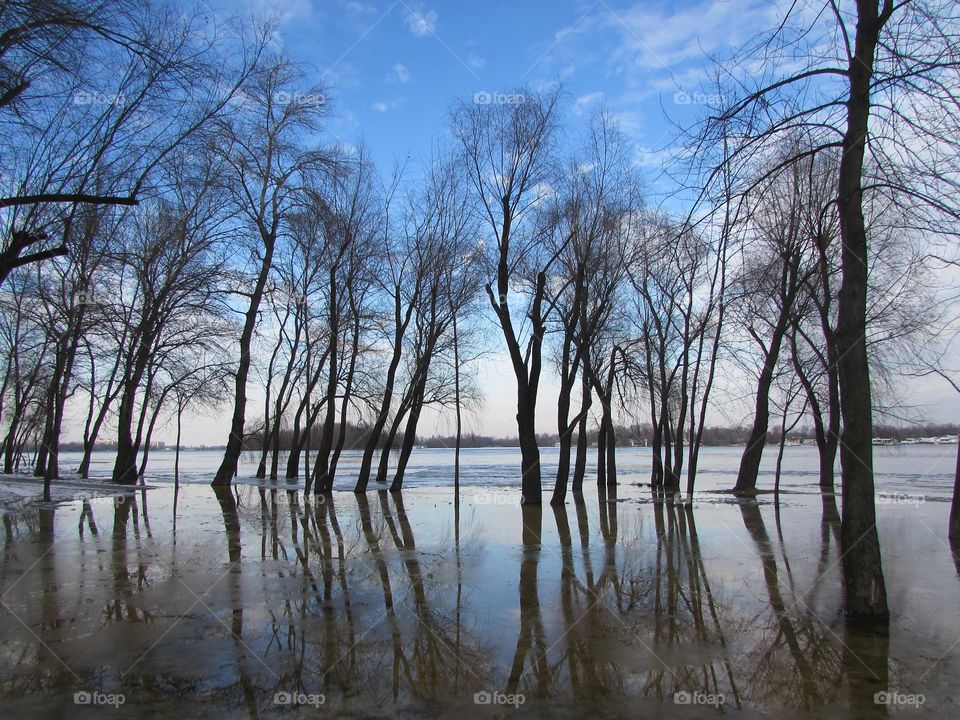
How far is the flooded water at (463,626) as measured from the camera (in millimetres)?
4332

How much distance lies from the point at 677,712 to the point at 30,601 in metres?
6.63

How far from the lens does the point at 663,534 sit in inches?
488

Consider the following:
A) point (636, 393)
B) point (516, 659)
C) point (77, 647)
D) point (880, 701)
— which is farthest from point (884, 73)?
point (636, 393)
